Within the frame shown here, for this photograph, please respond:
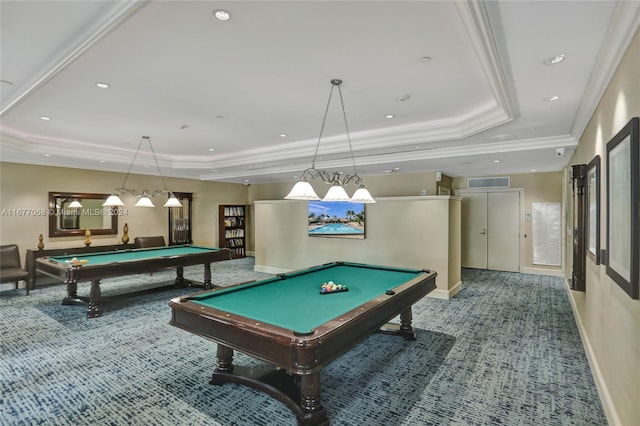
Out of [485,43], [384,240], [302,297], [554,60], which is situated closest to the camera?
[485,43]

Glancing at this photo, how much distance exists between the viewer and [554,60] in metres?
2.41

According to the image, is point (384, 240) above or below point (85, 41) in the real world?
below

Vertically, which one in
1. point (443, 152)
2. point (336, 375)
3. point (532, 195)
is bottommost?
point (336, 375)

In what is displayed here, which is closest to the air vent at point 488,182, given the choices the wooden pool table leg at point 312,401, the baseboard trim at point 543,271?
the baseboard trim at point 543,271

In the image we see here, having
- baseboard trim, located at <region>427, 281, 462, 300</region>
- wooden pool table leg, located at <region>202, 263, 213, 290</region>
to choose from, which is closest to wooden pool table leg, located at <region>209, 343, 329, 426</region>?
wooden pool table leg, located at <region>202, 263, 213, 290</region>

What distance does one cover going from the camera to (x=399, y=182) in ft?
24.9

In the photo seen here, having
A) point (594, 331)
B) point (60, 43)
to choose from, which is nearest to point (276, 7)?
point (60, 43)

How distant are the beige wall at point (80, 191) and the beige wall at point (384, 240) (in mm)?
2168

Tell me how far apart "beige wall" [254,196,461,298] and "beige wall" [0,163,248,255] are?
217 cm

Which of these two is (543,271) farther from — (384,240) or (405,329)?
(405,329)

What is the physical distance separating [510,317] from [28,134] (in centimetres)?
784

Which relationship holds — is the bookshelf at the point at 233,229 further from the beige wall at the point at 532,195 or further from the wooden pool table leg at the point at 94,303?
the beige wall at the point at 532,195

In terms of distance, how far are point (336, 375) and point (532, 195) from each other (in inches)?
274

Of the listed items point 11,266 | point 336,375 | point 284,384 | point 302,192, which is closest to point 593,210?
point 302,192
